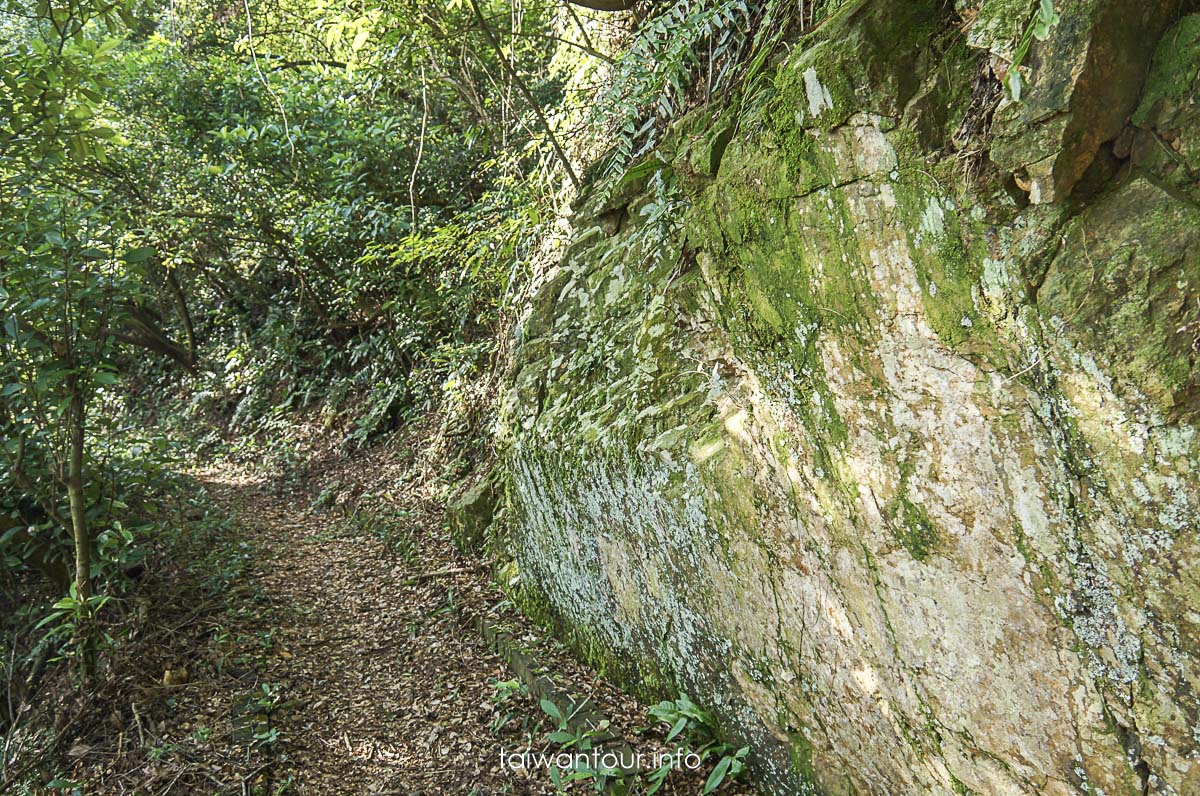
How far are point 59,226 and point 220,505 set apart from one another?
4.25 m

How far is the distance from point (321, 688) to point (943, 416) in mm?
4004

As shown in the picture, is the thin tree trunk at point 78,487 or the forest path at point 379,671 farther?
the thin tree trunk at point 78,487

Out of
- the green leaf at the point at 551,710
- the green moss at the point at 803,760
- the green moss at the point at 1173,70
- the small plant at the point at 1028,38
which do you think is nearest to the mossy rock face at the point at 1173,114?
the green moss at the point at 1173,70

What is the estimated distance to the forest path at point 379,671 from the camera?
12.7 ft

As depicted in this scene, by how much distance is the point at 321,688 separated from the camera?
4.59 meters

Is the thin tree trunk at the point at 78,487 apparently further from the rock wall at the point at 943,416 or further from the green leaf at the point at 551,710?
the rock wall at the point at 943,416

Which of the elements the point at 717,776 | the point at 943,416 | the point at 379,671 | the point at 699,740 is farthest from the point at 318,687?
the point at 943,416

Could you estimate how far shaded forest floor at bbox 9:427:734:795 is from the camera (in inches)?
149

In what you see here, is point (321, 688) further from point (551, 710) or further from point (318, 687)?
point (551, 710)

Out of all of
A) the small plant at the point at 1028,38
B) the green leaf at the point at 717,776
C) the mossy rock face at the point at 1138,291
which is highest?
the small plant at the point at 1028,38

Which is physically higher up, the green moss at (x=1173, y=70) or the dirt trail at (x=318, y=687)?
the green moss at (x=1173, y=70)

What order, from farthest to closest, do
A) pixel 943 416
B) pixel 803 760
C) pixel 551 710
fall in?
pixel 551 710, pixel 803 760, pixel 943 416

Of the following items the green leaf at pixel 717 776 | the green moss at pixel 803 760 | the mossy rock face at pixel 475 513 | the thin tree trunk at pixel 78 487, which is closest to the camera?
the green moss at pixel 803 760

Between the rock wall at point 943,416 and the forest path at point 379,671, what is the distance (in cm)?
132
